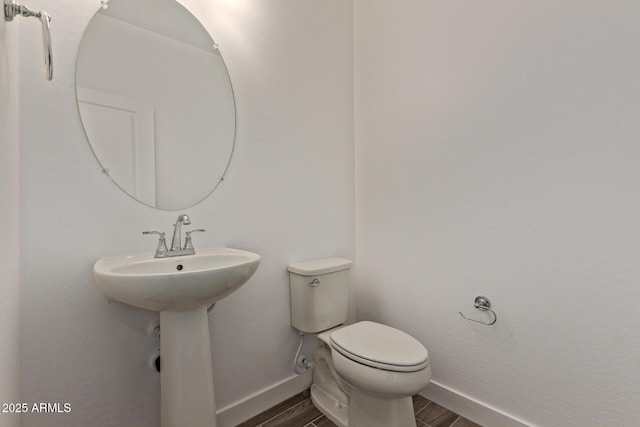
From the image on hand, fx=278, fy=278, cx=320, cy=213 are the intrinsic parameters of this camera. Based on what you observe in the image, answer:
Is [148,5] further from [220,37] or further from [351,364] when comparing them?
[351,364]

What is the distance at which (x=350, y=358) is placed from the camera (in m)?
1.08

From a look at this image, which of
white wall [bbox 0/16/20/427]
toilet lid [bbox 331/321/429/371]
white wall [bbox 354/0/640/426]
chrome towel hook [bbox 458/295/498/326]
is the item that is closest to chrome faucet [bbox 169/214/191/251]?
white wall [bbox 0/16/20/427]

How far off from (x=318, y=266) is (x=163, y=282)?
806mm

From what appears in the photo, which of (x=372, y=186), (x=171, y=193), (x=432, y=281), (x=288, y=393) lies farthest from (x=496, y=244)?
(x=171, y=193)

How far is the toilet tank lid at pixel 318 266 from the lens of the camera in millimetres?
1378

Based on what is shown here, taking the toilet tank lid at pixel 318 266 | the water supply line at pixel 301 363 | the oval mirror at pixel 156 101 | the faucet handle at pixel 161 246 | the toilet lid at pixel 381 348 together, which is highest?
the oval mirror at pixel 156 101

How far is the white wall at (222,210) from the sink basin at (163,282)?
159mm

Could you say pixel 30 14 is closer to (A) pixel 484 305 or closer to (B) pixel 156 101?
(B) pixel 156 101

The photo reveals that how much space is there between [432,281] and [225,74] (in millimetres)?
1429

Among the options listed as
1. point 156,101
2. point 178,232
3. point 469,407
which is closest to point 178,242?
point 178,232

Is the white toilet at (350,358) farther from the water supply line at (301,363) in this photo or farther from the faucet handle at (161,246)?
the faucet handle at (161,246)

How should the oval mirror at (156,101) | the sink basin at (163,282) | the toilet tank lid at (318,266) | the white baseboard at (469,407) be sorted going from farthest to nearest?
the toilet tank lid at (318,266) → the white baseboard at (469,407) → the oval mirror at (156,101) → the sink basin at (163,282)

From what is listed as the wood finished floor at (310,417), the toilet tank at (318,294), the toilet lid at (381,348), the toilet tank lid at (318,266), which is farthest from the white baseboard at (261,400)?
the toilet tank lid at (318,266)

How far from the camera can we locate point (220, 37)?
1251 mm
